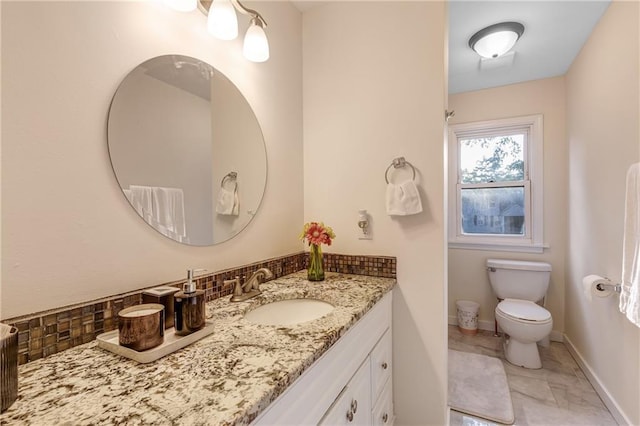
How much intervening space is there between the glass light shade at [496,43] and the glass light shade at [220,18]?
172cm

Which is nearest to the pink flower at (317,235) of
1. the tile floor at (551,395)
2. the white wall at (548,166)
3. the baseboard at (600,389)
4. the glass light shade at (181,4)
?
the glass light shade at (181,4)

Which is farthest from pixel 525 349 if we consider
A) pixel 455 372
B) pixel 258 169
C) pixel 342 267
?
pixel 258 169

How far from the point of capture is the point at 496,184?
2.79 m

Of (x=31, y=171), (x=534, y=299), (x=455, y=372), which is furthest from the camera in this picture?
(x=534, y=299)

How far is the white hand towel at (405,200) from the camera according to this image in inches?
54.6

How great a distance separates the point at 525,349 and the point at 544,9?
2.34 m

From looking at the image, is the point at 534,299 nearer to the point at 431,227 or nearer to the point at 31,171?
the point at 431,227

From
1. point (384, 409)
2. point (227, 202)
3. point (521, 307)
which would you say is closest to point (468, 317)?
point (521, 307)

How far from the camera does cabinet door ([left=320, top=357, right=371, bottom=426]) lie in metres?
0.82

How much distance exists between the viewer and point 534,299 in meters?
2.48

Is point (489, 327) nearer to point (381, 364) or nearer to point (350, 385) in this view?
point (381, 364)

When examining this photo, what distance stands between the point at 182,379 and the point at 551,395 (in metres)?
2.36

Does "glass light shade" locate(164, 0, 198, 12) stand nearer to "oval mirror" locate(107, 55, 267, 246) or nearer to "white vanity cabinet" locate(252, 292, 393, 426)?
"oval mirror" locate(107, 55, 267, 246)

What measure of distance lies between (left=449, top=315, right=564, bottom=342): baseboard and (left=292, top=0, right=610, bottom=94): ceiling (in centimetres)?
233
